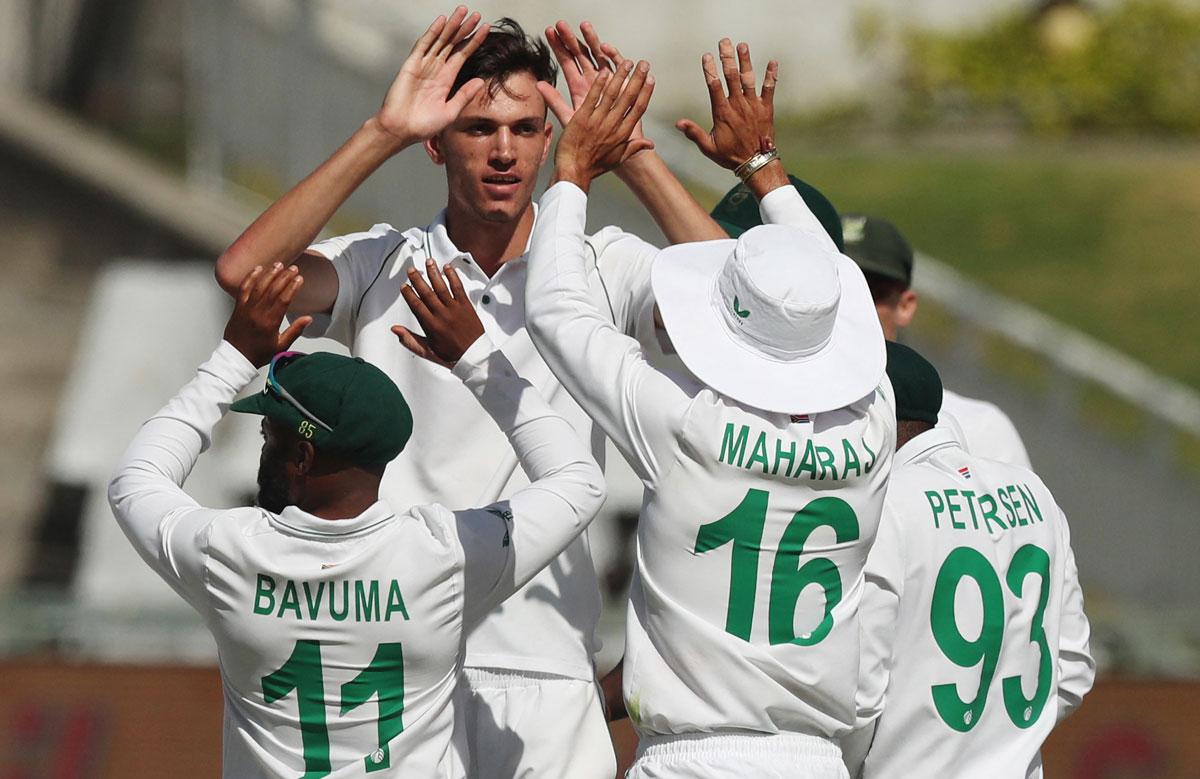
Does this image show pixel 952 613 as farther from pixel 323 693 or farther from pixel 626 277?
pixel 323 693

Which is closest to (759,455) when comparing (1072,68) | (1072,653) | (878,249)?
(1072,653)

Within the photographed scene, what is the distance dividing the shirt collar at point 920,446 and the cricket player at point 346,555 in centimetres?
86

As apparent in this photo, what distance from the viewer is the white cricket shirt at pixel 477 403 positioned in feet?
14.0

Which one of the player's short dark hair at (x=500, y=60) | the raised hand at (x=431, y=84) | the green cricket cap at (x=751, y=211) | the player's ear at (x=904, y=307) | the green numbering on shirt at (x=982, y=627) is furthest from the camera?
the player's ear at (x=904, y=307)

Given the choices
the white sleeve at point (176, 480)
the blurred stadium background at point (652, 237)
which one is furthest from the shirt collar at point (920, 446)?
the blurred stadium background at point (652, 237)

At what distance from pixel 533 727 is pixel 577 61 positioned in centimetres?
157

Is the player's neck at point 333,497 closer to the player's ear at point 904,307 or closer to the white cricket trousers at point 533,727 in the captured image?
the white cricket trousers at point 533,727

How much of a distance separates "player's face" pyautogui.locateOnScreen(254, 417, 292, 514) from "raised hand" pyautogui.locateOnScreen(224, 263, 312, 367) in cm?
30

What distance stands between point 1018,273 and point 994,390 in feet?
21.1

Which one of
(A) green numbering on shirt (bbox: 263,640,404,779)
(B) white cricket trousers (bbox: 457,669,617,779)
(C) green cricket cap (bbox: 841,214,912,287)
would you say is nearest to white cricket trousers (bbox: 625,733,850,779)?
(B) white cricket trousers (bbox: 457,669,617,779)

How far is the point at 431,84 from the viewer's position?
4121 millimetres

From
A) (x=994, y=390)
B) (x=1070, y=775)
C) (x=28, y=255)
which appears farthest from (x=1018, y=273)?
(x=1070, y=775)

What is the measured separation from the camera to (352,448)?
144 inches

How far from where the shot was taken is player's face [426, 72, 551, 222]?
4.29m
